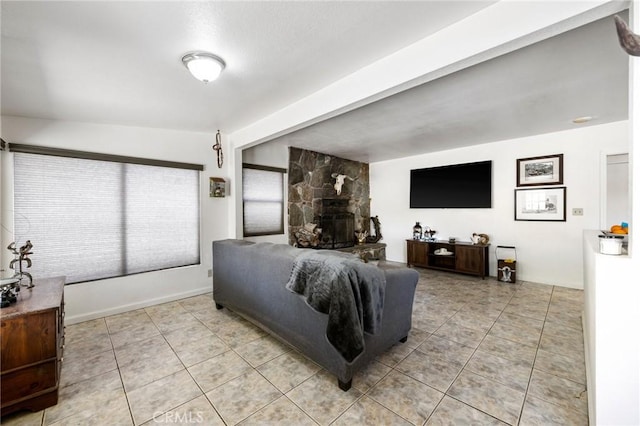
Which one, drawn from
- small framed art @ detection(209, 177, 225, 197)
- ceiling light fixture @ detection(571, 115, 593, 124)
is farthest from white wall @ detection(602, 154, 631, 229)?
small framed art @ detection(209, 177, 225, 197)

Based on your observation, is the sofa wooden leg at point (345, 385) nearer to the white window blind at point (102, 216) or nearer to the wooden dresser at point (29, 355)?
→ the wooden dresser at point (29, 355)

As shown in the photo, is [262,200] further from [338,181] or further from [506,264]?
[506,264]

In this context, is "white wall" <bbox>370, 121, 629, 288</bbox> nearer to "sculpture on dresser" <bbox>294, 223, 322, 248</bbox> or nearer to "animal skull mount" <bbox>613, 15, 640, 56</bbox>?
"sculpture on dresser" <bbox>294, 223, 322, 248</bbox>

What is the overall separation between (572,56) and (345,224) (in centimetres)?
425

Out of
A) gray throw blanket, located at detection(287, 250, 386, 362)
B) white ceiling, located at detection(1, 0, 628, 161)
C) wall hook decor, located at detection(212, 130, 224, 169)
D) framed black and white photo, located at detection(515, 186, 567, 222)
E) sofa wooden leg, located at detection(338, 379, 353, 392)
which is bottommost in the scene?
sofa wooden leg, located at detection(338, 379, 353, 392)

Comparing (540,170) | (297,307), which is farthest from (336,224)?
(540,170)

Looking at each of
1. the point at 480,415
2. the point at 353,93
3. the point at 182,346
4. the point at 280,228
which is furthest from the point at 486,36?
the point at 280,228

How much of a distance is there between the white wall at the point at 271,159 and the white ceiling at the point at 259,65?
0.85m

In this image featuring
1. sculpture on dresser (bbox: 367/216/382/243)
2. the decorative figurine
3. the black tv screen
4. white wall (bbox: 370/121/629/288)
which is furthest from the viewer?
sculpture on dresser (bbox: 367/216/382/243)

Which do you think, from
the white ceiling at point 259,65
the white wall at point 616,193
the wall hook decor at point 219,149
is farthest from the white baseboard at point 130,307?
the white wall at point 616,193

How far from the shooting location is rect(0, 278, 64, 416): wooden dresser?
156 centimetres

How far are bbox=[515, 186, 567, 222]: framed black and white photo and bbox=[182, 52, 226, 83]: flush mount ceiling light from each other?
4.96 metres

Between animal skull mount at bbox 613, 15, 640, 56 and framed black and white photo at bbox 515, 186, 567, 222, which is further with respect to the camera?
framed black and white photo at bbox 515, 186, 567, 222

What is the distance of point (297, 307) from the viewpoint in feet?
6.90
